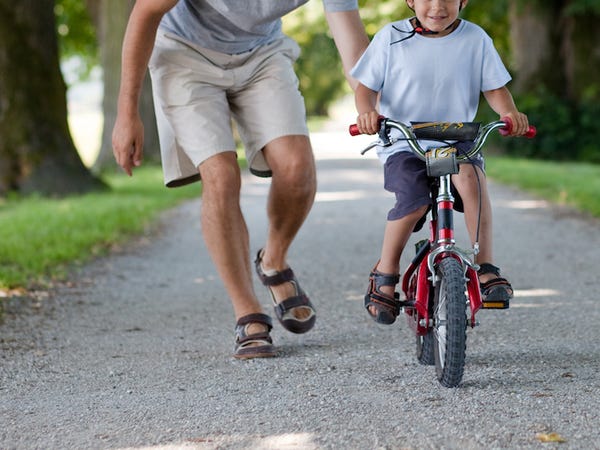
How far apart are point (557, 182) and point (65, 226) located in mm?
6910

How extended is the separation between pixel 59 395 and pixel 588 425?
6.56 feet

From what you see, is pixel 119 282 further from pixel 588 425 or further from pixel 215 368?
pixel 588 425

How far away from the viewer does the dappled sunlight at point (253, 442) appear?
338 cm

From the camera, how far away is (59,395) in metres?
4.24

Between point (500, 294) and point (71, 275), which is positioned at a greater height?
point (500, 294)

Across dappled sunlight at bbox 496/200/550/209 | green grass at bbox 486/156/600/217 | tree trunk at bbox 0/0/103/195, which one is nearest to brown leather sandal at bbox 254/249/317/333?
green grass at bbox 486/156/600/217

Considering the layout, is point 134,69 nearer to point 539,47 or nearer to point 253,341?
point 253,341

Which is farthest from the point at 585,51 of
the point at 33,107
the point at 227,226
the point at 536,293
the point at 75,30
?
the point at 227,226

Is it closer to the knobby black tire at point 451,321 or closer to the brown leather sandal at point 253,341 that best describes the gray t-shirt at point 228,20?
the brown leather sandal at point 253,341

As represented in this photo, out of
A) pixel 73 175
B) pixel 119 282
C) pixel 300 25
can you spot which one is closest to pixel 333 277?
pixel 119 282

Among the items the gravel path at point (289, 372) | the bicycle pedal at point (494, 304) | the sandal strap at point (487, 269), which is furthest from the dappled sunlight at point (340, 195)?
the bicycle pedal at point (494, 304)

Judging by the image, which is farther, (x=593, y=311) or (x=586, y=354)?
(x=593, y=311)

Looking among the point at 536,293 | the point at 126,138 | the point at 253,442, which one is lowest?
the point at 536,293

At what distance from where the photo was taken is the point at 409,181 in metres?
4.20
